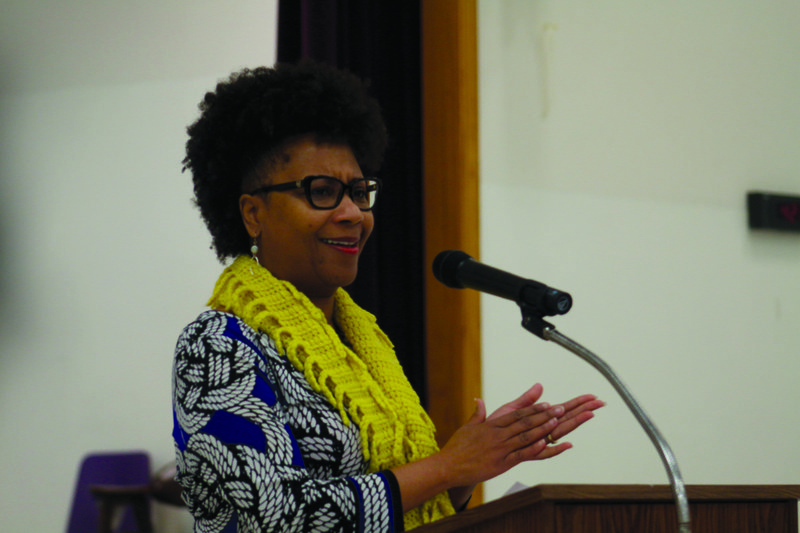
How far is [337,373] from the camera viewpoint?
127 centimetres

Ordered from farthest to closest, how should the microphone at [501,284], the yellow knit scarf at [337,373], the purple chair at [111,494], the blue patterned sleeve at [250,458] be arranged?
the purple chair at [111,494] → the yellow knit scarf at [337,373] → the blue patterned sleeve at [250,458] → the microphone at [501,284]

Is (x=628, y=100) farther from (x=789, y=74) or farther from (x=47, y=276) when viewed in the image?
(x=47, y=276)

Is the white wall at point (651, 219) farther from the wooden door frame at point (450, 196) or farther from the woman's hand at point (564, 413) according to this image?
the woman's hand at point (564, 413)

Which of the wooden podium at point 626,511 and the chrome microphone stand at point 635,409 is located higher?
the chrome microphone stand at point 635,409

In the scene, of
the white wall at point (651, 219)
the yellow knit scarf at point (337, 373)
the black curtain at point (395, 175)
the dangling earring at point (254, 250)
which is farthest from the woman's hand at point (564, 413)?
the white wall at point (651, 219)

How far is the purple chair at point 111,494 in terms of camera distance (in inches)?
123

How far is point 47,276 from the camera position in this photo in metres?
3.48

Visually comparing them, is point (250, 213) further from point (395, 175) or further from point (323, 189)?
point (395, 175)

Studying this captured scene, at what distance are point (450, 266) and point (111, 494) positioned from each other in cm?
258

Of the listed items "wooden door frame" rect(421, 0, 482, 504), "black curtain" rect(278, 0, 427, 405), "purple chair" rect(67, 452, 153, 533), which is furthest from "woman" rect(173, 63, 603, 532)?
"purple chair" rect(67, 452, 153, 533)

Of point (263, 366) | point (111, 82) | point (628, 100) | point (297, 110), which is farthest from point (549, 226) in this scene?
point (111, 82)

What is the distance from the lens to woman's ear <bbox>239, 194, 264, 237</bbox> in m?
1.36

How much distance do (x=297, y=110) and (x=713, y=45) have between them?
234cm

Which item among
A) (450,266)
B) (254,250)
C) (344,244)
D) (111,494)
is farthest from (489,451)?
(111,494)
